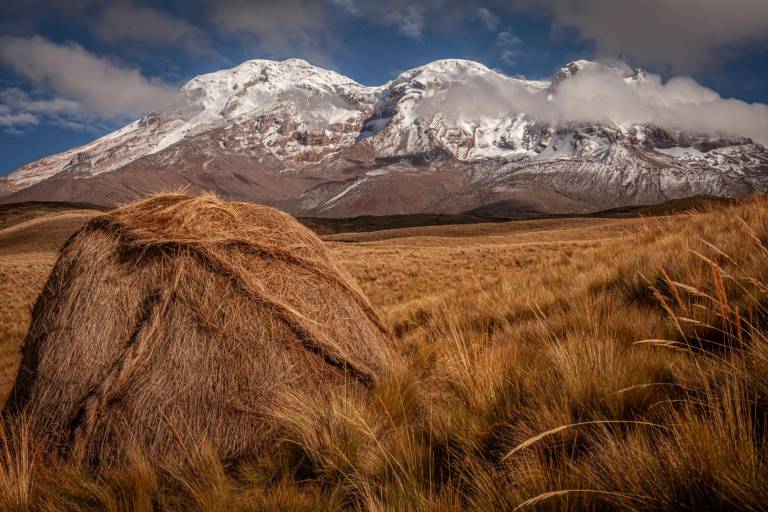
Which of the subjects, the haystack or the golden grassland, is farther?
the haystack

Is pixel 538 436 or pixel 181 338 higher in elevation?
pixel 538 436

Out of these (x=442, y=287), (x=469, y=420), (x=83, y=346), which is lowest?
(x=442, y=287)

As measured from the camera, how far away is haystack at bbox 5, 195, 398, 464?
2988 millimetres

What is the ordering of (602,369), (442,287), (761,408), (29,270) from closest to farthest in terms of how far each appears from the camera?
1. (761,408)
2. (602,369)
3. (442,287)
4. (29,270)

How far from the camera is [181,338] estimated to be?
3.21 m

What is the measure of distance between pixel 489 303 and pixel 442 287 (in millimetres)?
8053

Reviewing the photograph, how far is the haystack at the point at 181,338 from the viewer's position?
118 inches

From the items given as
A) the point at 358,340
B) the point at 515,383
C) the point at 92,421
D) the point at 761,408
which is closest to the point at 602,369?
the point at 515,383

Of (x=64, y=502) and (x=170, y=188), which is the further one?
(x=170, y=188)

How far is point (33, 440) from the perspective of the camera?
3.04 meters

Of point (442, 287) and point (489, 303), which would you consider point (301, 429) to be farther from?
point (442, 287)

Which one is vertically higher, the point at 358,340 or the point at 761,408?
the point at 761,408

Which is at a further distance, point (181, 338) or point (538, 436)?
point (181, 338)

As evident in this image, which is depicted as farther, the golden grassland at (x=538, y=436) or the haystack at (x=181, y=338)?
the haystack at (x=181, y=338)
